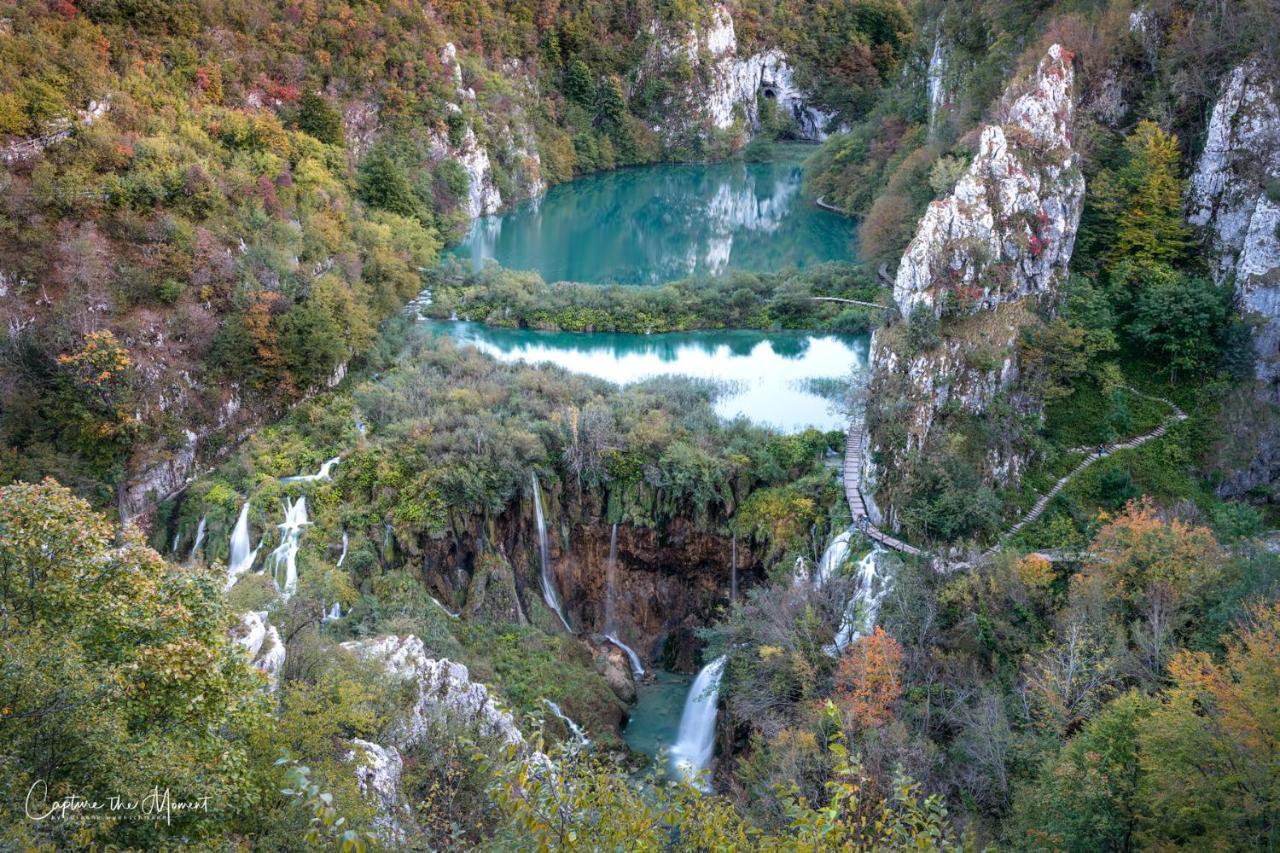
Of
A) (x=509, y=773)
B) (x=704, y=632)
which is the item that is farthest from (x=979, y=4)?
(x=509, y=773)

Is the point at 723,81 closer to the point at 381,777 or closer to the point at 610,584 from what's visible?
the point at 610,584

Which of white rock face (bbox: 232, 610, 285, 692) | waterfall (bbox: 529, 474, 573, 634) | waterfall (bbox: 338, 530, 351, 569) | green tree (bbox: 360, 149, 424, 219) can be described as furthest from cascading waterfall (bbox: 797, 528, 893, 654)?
green tree (bbox: 360, 149, 424, 219)

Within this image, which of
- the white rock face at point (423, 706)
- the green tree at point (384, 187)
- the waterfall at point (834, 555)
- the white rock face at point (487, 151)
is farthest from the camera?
the white rock face at point (487, 151)

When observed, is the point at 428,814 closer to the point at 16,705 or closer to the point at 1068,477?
the point at 16,705

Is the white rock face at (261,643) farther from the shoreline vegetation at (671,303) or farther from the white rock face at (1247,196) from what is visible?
the shoreline vegetation at (671,303)

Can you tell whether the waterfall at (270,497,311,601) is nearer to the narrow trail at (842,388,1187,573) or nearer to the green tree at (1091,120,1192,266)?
the narrow trail at (842,388,1187,573)

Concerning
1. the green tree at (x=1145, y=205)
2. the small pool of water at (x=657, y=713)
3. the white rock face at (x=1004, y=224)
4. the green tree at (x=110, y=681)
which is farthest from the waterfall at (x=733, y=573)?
the green tree at (x=110, y=681)
